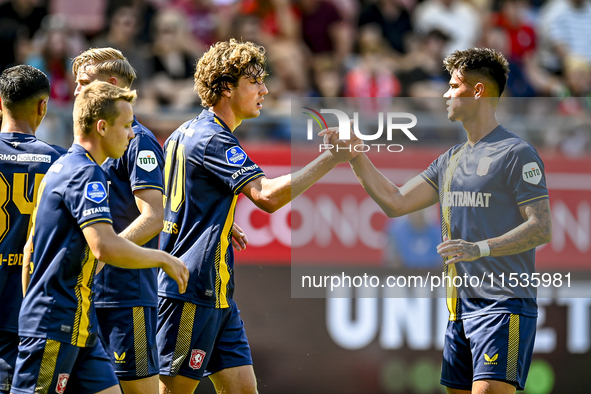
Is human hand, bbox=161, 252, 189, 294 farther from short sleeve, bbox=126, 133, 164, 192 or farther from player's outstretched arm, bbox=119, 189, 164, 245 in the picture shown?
short sleeve, bbox=126, 133, 164, 192

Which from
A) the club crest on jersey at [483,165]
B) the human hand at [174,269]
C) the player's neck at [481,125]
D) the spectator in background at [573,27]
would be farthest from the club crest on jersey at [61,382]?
the spectator in background at [573,27]

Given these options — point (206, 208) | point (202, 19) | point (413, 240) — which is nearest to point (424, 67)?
point (202, 19)

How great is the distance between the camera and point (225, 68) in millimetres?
4902

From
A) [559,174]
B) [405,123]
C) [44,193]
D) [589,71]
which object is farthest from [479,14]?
[44,193]

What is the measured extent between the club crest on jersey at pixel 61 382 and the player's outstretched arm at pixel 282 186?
56.7 inches

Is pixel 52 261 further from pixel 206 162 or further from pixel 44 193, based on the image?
pixel 206 162

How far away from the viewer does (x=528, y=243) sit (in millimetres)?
4926

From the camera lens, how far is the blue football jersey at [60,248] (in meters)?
3.90

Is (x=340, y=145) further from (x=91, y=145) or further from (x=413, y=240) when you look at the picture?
(x=413, y=240)

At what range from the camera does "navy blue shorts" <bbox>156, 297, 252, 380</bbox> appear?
474 cm

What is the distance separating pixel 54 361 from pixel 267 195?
1.49 metres

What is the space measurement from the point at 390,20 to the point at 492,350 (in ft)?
26.1

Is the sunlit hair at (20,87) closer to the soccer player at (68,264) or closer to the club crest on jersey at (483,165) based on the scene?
the soccer player at (68,264)

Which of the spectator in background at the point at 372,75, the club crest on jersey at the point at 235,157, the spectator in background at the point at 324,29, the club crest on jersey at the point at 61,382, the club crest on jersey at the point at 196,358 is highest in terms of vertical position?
the spectator in background at the point at 324,29
